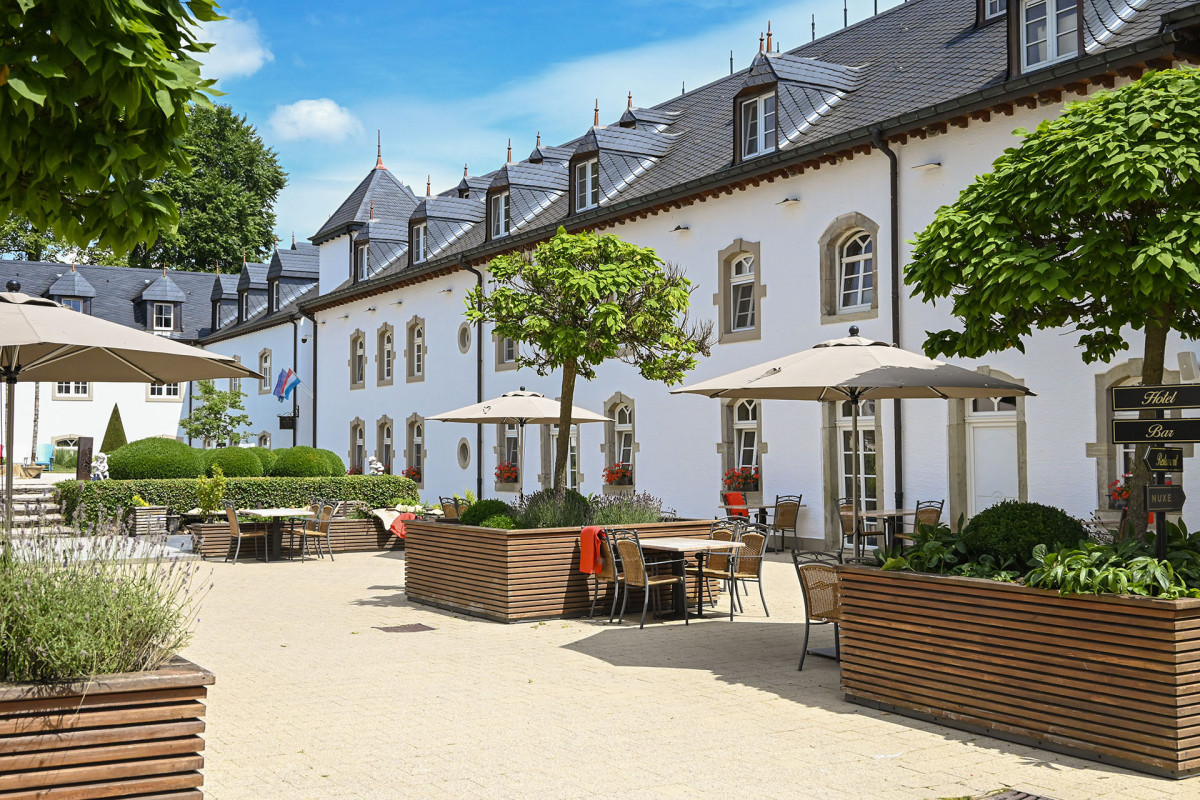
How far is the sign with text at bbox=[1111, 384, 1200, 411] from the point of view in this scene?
5.58m

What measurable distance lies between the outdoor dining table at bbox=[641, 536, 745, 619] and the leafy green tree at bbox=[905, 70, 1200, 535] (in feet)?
11.0

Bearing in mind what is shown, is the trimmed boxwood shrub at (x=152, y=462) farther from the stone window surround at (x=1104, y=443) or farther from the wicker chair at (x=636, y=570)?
the stone window surround at (x=1104, y=443)

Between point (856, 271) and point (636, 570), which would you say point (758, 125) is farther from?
point (636, 570)

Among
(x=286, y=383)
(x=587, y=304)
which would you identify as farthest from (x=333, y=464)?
(x=587, y=304)

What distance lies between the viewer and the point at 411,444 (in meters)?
28.0

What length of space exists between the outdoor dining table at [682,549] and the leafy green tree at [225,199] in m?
40.5

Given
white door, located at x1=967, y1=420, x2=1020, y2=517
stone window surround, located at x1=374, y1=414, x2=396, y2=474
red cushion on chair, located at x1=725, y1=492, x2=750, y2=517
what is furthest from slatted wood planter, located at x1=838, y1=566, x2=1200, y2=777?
stone window surround, located at x1=374, y1=414, x2=396, y2=474

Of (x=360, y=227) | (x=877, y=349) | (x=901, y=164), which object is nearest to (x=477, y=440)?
(x=360, y=227)

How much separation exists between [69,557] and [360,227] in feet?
92.6

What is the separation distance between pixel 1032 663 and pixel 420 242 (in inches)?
958

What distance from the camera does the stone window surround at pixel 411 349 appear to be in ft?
89.2

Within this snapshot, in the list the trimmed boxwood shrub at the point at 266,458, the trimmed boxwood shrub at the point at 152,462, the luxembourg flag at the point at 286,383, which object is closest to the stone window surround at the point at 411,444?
the trimmed boxwood shrub at the point at 266,458

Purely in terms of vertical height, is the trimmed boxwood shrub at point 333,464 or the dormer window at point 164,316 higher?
the dormer window at point 164,316

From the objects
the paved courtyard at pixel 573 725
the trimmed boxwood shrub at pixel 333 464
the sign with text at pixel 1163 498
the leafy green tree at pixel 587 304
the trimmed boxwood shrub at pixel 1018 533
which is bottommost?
the paved courtyard at pixel 573 725
